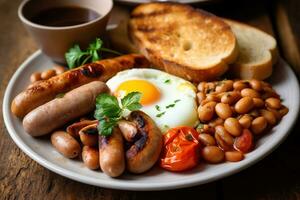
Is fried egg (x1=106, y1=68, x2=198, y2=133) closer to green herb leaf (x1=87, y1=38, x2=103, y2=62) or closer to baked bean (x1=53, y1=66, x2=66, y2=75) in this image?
green herb leaf (x1=87, y1=38, x2=103, y2=62)

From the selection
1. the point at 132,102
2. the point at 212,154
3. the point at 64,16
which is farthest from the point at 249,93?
the point at 64,16

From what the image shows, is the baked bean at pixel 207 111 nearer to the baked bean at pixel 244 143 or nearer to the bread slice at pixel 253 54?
the baked bean at pixel 244 143

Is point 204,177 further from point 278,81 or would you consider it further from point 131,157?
point 278,81

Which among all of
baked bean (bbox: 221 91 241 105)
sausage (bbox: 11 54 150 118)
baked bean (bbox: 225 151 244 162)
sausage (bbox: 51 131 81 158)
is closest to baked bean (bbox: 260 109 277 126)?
baked bean (bbox: 221 91 241 105)

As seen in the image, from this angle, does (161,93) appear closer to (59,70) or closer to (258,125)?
(258,125)

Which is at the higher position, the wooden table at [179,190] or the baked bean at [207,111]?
the baked bean at [207,111]

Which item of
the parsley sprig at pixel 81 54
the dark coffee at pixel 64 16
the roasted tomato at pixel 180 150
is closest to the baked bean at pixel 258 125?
the roasted tomato at pixel 180 150
